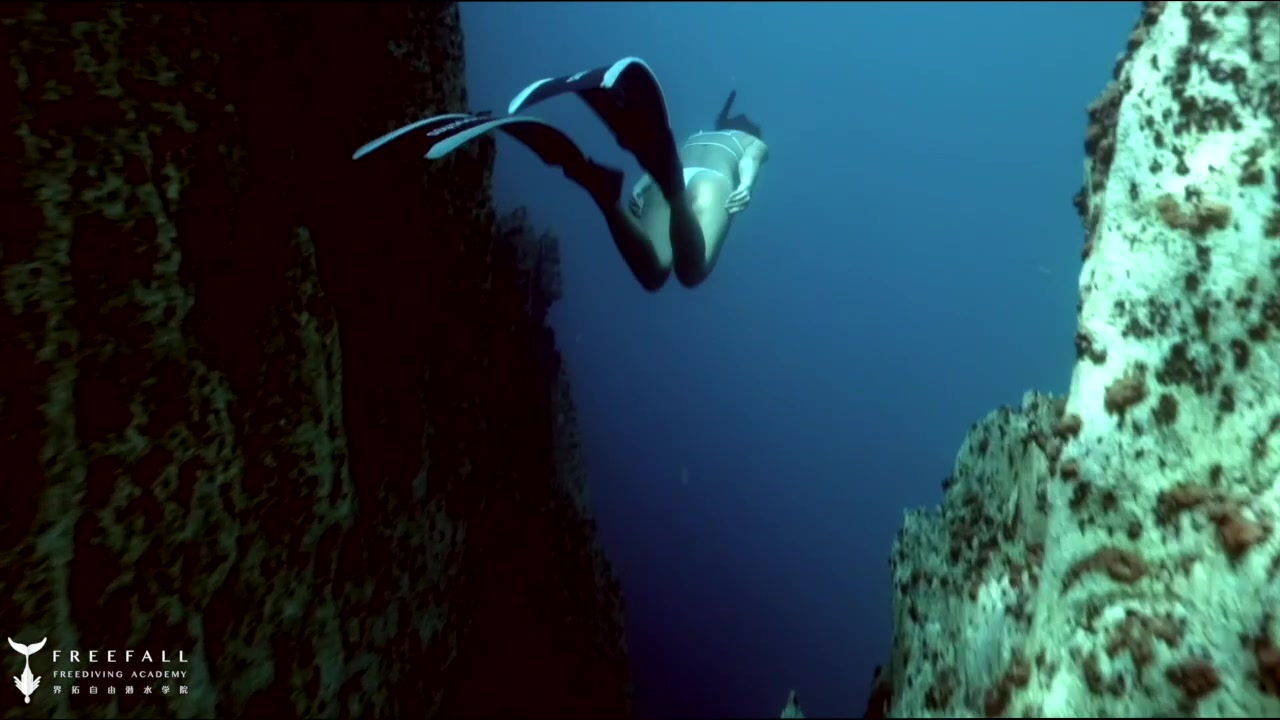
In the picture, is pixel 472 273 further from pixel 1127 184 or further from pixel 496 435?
pixel 1127 184

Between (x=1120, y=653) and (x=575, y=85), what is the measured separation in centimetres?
276

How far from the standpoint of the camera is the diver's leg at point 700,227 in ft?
Answer: 12.6

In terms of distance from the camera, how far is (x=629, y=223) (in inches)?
138

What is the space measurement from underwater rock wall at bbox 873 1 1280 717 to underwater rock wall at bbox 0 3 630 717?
2141 mm

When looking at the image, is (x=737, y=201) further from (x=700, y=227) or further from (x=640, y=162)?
(x=640, y=162)

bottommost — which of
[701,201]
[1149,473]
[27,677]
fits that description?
[27,677]

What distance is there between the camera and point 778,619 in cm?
1789

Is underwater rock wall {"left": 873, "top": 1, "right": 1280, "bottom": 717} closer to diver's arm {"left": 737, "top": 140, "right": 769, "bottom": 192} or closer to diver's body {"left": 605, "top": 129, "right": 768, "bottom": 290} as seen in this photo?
diver's body {"left": 605, "top": 129, "right": 768, "bottom": 290}

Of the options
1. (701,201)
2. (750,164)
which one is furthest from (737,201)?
(750,164)

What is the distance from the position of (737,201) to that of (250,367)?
10.0 feet

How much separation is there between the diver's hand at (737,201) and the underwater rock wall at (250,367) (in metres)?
1.52

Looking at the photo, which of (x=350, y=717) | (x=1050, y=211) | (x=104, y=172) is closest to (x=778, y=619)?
(x=350, y=717)

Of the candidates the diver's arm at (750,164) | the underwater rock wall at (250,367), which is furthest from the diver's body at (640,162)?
the underwater rock wall at (250,367)

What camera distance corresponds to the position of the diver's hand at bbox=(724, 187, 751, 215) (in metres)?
4.59
